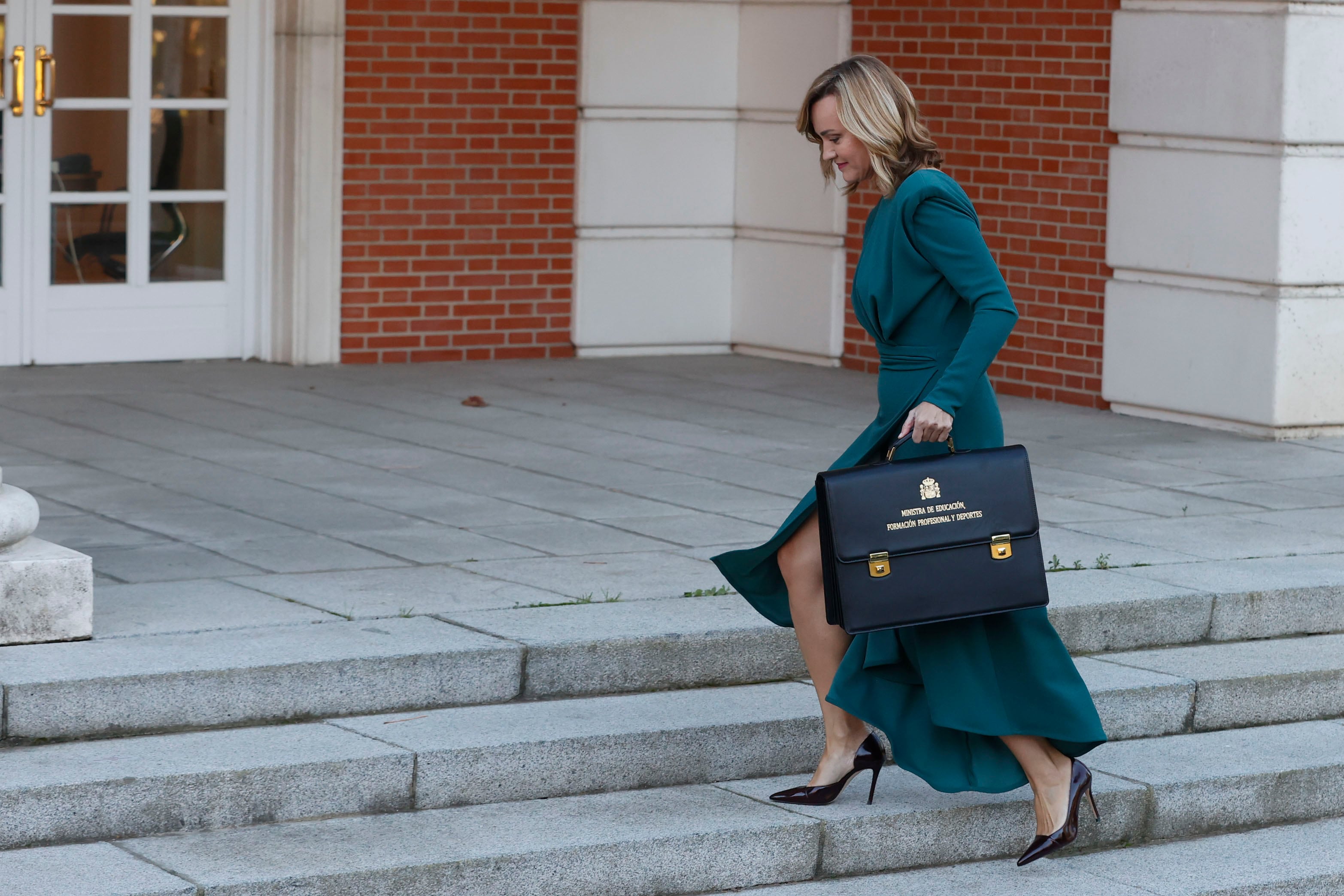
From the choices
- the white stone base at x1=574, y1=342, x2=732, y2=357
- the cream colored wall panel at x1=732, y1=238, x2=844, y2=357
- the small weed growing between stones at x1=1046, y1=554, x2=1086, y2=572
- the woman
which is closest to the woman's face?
the woman

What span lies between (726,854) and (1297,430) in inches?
202

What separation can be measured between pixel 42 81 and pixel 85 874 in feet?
20.9

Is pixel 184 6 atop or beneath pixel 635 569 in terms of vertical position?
atop

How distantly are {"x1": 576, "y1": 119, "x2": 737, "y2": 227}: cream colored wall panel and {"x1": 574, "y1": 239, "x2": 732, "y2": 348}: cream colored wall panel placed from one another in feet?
0.42

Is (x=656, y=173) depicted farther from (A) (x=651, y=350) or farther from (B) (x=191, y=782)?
(B) (x=191, y=782)

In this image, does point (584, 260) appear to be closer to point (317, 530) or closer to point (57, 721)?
point (317, 530)

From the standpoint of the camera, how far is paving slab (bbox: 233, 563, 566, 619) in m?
Result: 5.36

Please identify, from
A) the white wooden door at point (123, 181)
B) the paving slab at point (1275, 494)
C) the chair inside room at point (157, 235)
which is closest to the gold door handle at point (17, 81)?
the white wooden door at point (123, 181)

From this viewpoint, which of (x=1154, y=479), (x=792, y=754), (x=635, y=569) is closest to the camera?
(x=792, y=754)

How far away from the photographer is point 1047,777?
435cm

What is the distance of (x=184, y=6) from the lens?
9.93 m

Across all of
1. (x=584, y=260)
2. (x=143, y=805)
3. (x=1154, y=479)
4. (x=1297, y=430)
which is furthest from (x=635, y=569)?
(x=584, y=260)

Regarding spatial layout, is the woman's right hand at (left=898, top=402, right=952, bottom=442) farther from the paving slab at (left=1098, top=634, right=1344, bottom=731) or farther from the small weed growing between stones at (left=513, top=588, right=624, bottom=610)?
the paving slab at (left=1098, top=634, right=1344, bottom=731)

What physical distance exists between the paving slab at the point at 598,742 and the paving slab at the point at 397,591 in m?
0.48
